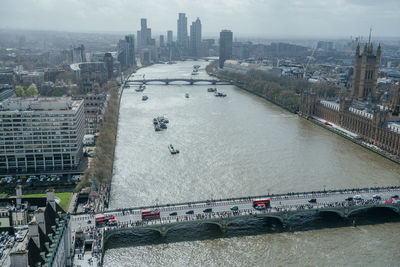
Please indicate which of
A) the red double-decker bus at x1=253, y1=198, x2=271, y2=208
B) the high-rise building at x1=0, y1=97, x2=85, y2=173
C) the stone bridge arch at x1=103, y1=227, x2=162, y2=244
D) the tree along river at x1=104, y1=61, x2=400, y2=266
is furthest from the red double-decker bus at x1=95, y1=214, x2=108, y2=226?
the high-rise building at x1=0, y1=97, x2=85, y2=173

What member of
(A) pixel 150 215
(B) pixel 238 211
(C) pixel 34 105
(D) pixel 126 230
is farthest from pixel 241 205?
(C) pixel 34 105

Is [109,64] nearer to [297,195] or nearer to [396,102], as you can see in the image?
[396,102]

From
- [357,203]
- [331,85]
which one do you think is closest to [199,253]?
[357,203]

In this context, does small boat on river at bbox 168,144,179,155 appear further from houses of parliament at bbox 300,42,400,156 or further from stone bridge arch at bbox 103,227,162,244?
houses of parliament at bbox 300,42,400,156

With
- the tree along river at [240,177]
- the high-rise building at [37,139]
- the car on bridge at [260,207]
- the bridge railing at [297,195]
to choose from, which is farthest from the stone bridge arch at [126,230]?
the high-rise building at [37,139]

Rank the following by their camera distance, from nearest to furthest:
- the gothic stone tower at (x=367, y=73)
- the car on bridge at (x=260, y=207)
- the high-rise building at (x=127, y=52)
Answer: the car on bridge at (x=260, y=207), the gothic stone tower at (x=367, y=73), the high-rise building at (x=127, y=52)

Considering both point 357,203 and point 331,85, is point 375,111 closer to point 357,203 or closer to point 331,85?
point 357,203

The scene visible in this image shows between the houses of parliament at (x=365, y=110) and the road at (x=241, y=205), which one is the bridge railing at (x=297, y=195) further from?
the houses of parliament at (x=365, y=110)
